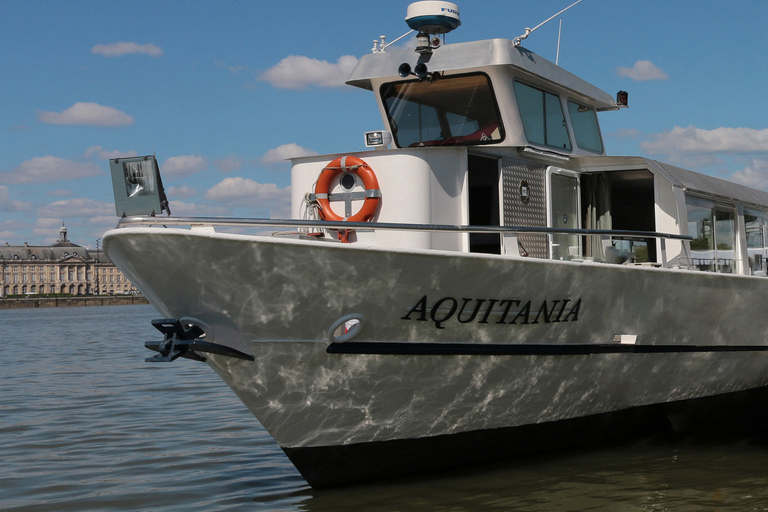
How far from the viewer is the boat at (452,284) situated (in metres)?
5.33

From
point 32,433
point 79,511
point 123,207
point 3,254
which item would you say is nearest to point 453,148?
point 123,207

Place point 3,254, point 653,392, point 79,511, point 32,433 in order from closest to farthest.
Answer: point 79,511 < point 653,392 < point 32,433 < point 3,254

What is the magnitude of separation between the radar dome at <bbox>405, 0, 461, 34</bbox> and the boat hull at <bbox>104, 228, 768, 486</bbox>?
232cm

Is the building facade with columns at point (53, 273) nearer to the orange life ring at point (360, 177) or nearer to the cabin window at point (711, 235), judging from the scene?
the cabin window at point (711, 235)

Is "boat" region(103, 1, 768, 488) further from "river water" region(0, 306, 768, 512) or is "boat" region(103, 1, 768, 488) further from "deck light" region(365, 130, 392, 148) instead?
"river water" region(0, 306, 768, 512)

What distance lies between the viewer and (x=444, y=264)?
218 inches

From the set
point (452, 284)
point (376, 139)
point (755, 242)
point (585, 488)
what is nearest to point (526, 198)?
point (376, 139)

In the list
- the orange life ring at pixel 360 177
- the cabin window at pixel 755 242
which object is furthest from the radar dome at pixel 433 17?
the cabin window at pixel 755 242

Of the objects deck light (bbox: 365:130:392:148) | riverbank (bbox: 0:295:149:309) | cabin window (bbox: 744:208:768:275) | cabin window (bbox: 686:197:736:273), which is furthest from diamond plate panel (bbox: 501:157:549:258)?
riverbank (bbox: 0:295:149:309)

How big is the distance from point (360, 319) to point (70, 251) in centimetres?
18934

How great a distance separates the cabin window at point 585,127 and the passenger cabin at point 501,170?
0.11 ft

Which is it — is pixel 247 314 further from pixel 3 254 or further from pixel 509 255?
pixel 3 254

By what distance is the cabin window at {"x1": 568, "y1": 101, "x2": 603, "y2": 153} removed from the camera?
8.52 m

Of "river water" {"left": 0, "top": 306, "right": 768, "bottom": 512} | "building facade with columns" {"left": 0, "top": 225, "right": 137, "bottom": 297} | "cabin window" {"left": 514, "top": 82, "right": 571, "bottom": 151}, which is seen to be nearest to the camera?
"river water" {"left": 0, "top": 306, "right": 768, "bottom": 512}
